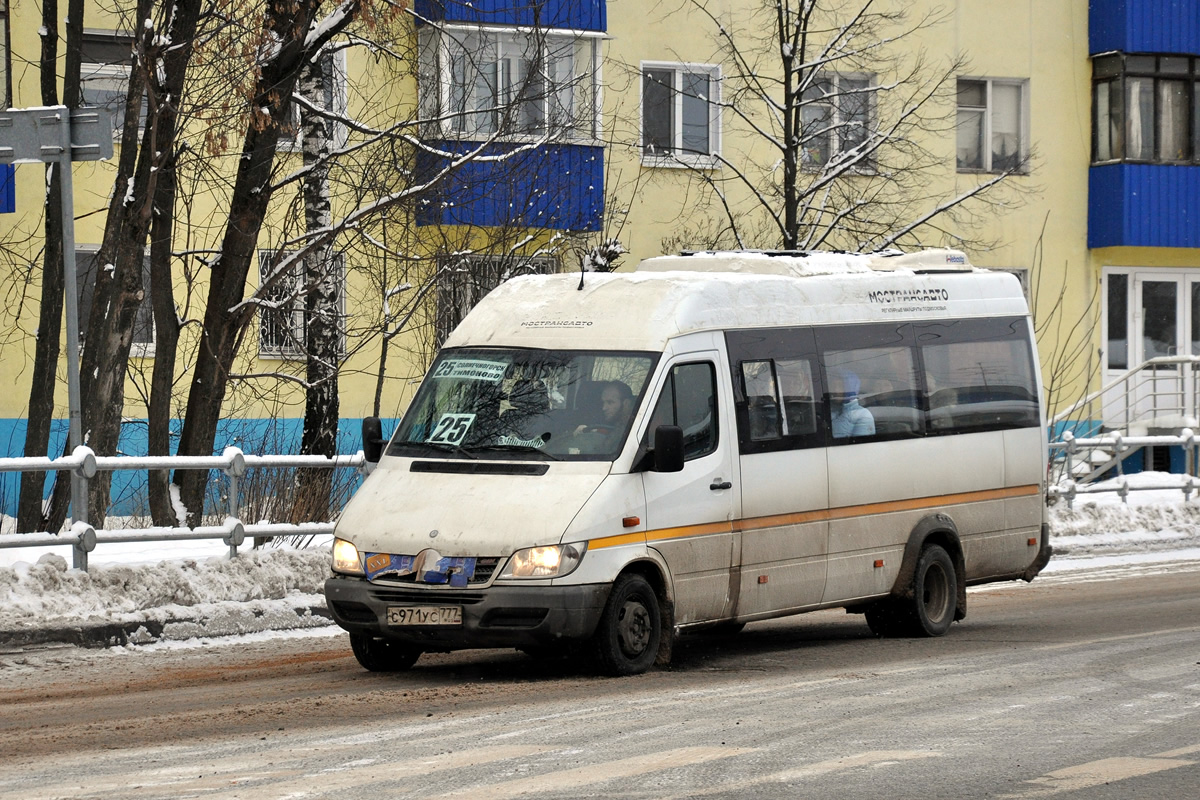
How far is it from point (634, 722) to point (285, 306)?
34.7 ft

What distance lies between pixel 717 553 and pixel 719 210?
18.4 meters

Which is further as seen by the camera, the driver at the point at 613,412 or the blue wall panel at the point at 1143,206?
the blue wall panel at the point at 1143,206

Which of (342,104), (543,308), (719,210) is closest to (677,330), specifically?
(543,308)

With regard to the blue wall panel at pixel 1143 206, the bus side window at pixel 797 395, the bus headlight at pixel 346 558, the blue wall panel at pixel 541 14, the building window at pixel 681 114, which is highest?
the blue wall panel at pixel 541 14

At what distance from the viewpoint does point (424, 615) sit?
10.3 meters

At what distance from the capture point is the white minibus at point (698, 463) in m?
10.4

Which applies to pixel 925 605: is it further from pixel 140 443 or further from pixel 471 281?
pixel 140 443

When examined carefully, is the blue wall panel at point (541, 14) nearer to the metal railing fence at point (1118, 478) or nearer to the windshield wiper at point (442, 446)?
the metal railing fence at point (1118, 478)

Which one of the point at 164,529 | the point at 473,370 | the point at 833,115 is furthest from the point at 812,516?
the point at 833,115

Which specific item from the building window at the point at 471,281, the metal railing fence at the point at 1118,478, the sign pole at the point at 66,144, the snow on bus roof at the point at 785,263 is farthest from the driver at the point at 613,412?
the metal railing fence at the point at 1118,478

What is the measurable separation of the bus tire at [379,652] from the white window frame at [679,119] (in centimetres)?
1812

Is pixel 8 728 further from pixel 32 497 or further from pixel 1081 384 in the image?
pixel 1081 384

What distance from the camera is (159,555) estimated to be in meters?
13.6

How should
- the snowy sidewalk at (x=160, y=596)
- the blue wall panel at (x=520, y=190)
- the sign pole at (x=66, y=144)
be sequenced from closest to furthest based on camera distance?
the snowy sidewalk at (x=160, y=596) → the sign pole at (x=66, y=144) → the blue wall panel at (x=520, y=190)
